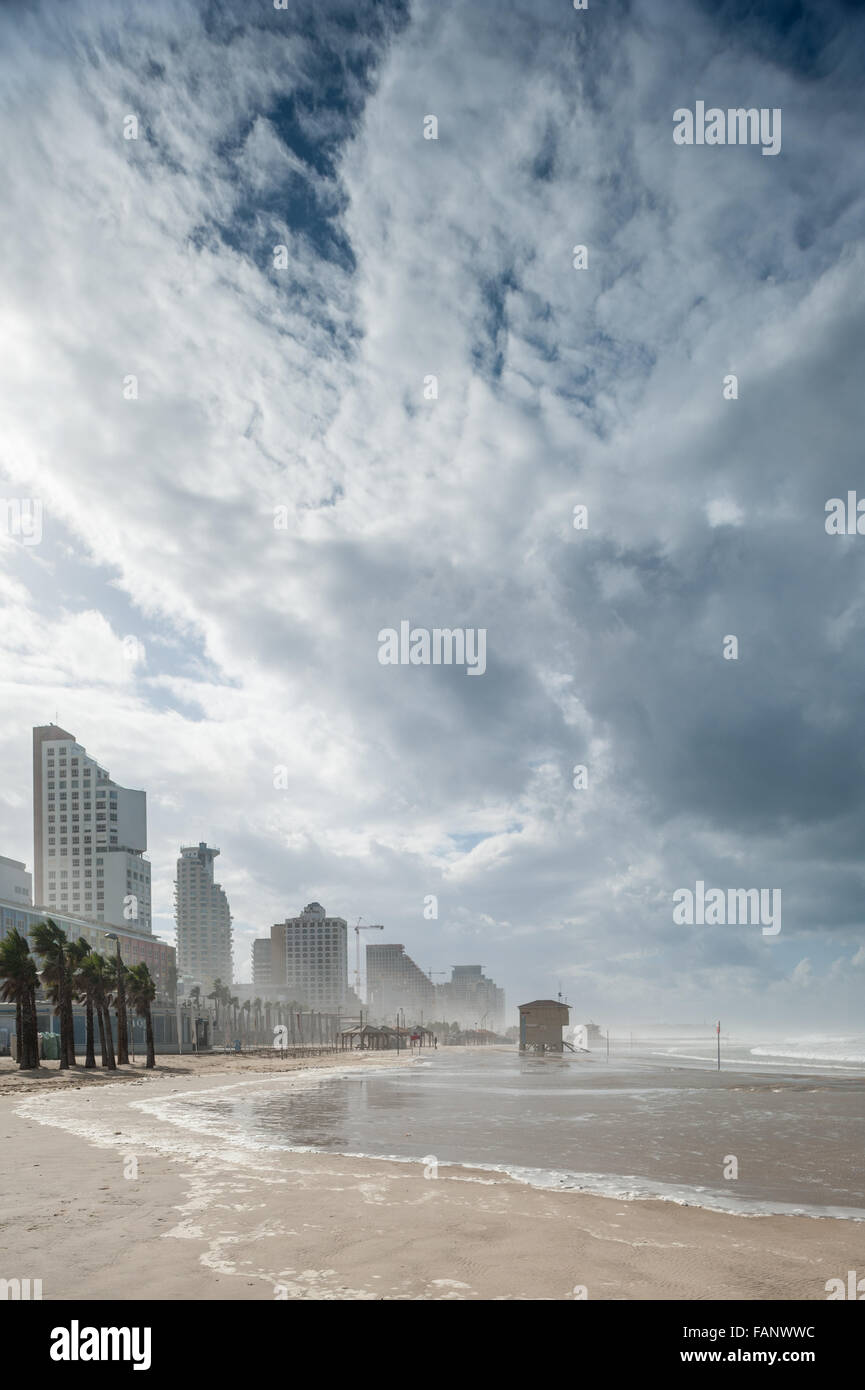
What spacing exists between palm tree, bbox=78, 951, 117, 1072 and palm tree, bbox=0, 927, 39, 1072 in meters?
5.98

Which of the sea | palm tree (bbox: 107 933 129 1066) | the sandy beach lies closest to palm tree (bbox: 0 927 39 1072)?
palm tree (bbox: 107 933 129 1066)

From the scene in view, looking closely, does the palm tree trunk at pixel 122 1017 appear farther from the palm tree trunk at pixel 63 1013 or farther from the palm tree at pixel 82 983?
the palm tree trunk at pixel 63 1013

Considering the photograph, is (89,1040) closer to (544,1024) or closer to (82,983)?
(82,983)

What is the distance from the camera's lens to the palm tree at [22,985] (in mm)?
49562

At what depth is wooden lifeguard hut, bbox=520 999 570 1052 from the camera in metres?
116

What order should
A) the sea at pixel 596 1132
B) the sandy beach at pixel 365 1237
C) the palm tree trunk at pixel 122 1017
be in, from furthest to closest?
the palm tree trunk at pixel 122 1017 < the sea at pixel 596 1132 < the sandy beach at pixel 365 1237

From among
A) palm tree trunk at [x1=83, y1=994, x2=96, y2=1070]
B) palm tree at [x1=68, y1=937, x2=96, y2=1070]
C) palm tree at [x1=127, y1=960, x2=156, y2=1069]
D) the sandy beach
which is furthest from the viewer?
palm tree at [x1=127, y1=960, x2=156, y2=1069]

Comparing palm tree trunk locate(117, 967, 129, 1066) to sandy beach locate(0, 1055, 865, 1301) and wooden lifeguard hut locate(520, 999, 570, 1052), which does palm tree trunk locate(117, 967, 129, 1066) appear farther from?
wooden lifeguard hut locate(520, 999, 570, 1052)

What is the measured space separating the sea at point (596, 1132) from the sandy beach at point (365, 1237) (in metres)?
2.35

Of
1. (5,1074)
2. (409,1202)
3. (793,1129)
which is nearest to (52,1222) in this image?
(409,1202)

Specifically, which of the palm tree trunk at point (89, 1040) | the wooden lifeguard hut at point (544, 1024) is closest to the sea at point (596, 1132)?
the palm tree trunk at point (89, 1040)

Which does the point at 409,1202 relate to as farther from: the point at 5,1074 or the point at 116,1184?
the point at 5,1074

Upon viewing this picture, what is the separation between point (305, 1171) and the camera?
17859 millimetres
